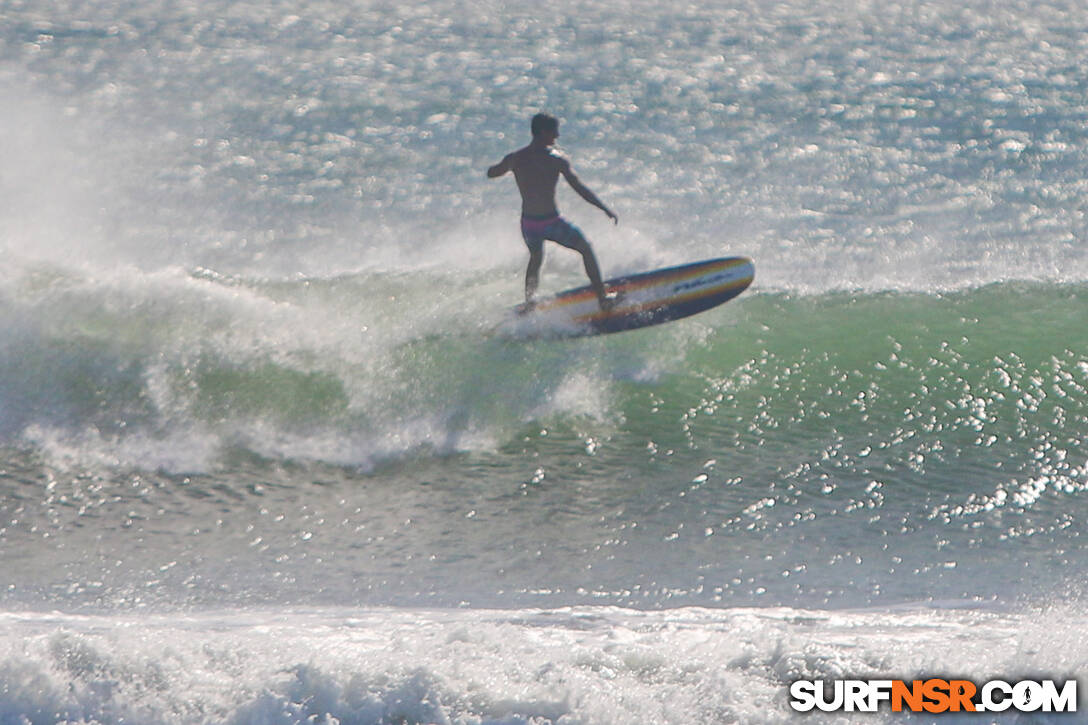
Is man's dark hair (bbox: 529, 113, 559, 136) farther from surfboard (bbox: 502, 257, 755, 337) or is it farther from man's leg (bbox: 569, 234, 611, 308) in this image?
surfboard (bbox: 502, 257, 755, 337)

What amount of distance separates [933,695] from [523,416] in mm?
3500

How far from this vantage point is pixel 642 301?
874cm

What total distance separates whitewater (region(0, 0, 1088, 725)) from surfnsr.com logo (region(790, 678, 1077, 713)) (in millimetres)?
64

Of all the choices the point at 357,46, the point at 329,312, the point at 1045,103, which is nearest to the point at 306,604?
the point at 329,312

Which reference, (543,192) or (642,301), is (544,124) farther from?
(642,301)

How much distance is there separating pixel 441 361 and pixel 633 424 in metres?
1.42

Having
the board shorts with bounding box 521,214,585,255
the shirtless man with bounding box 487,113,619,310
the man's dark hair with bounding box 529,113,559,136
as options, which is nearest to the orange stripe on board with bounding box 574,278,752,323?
the shirtless man with bounding box 487,113,619,310

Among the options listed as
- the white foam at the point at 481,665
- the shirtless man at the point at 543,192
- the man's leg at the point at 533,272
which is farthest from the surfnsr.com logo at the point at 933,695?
the man's leg at the point at 533,272

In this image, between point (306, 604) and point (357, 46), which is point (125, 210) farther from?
point (306, 604)

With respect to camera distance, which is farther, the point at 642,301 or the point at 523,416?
the point at 642,301

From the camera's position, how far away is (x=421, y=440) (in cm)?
758

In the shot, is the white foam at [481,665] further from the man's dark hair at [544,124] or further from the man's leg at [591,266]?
the man's dark hair at [544,124]

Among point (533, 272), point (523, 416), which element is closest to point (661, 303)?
point (533, 272)

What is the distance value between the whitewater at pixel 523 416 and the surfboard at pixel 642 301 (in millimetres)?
147
